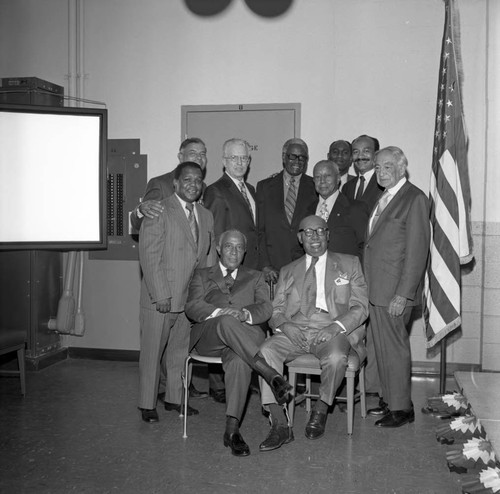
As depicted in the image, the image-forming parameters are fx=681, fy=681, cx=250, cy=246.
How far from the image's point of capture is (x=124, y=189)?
623 centimetres

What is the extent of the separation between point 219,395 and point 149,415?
704 mm

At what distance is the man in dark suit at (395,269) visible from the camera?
4270 millimetres

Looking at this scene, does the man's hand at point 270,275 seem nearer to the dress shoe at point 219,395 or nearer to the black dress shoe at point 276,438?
the dress shoe at point 219,395

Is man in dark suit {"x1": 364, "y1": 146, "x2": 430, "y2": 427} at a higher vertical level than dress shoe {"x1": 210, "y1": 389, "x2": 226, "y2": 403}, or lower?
higher

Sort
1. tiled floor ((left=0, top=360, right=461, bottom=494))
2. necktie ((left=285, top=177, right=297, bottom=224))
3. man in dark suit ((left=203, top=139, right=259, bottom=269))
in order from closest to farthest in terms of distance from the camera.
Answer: tiled floor ((left=0, top=360, right=461, bottom=494)) → man in dark suit ((left=203, top=139, right=259, bottom=269)) → necktie ((left=285, top=177, right=297, bottom=224))

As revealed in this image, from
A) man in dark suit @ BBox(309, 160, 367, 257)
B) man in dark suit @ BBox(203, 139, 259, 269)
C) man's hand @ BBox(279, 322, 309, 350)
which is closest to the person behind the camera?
man's hand @ BBox(279, 322, 309, 350)

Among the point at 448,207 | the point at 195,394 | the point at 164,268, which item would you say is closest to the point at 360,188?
the point at 448,207

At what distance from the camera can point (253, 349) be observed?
3.98 meters

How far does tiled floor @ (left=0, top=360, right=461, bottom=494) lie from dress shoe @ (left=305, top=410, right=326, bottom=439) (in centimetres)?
4

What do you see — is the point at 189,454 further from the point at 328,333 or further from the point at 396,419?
the point at 396,419

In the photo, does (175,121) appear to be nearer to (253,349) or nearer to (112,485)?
(253,349)

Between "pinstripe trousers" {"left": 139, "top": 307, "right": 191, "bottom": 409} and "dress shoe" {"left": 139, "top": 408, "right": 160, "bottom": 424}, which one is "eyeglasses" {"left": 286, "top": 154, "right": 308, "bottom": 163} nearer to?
"pinstripe trousers" {"left": 139, "top": 307, "right": 191, "bottom": 409}

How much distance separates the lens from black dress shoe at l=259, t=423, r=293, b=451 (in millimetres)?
3843

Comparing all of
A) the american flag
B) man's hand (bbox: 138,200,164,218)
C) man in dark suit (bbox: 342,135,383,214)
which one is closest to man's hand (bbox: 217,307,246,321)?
man's hand (bbox: 138,200,164,218)
